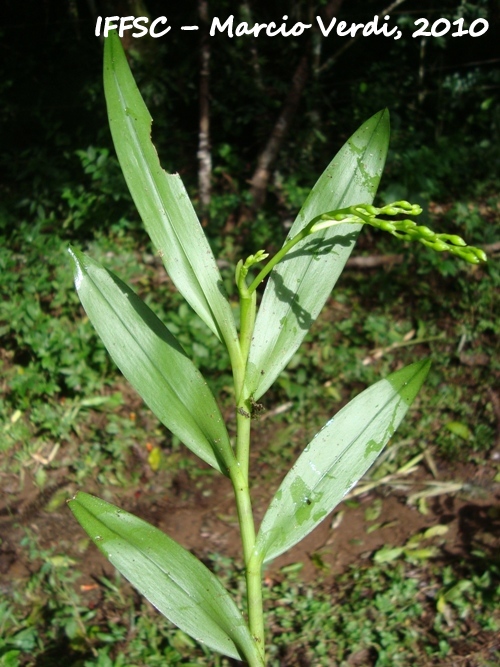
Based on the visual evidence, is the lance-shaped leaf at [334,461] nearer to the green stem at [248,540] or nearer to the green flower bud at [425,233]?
the green stem at [248,540]

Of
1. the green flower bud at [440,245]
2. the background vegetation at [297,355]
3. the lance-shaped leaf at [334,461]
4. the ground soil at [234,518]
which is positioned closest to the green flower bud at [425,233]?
the green flower bud at [440,245]

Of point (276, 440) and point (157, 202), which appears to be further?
point (276, 440)

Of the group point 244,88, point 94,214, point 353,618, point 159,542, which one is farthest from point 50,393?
point 244,88

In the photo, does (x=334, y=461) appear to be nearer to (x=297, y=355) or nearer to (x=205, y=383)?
(x=205, y=383)

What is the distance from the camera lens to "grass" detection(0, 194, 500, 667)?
1727 mm

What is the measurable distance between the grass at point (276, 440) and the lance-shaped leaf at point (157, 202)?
1017mm

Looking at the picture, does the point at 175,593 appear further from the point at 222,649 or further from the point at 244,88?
the point at 244,88

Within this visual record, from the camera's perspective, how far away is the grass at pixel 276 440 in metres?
1.73

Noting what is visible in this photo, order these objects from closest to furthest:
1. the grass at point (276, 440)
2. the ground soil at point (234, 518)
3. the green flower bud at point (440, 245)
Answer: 1. the green flower bud at point (440, 245)
2. the grass at point (276, 440)
3. the ground soil at point (234, 518)

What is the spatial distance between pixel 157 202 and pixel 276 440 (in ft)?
5.26

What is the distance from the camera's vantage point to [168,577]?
37.0 inches

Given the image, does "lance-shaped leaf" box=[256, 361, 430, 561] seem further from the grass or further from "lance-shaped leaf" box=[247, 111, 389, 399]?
the grass

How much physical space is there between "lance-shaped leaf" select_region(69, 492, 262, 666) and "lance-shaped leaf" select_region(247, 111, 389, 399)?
0.85ft

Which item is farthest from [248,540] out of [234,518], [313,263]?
[234,518]
